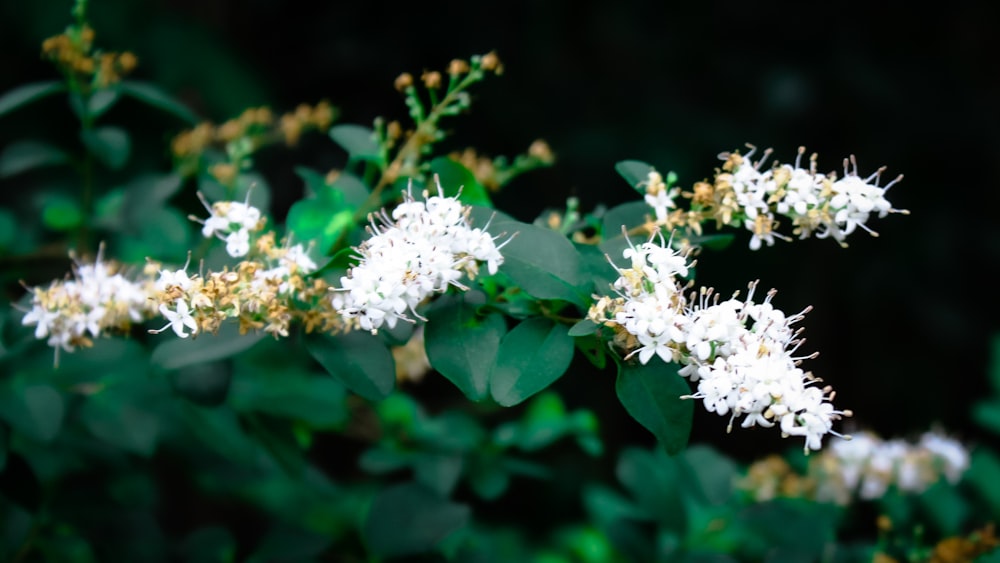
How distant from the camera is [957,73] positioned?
2.77 meters

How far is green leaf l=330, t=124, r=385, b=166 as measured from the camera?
1153mm

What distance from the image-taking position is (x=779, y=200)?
0.93 meters

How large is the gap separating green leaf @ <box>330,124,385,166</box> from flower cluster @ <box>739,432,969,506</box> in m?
0.90

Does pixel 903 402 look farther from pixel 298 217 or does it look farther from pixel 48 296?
pixel 48 296

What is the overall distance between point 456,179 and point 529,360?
0.25 meters

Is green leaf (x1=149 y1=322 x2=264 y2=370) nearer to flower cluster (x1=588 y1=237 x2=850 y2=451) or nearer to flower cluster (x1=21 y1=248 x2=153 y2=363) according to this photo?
flower cluster (x1=21 y1=248 x2=153 y2=363)

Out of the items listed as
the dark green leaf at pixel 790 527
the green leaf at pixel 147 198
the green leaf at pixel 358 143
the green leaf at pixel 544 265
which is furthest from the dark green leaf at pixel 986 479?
the green leaf at pixel 147 198

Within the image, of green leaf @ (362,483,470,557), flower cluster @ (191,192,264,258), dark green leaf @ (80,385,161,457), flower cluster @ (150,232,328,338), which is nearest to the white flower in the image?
flower cluster @ (150,232,328,338)

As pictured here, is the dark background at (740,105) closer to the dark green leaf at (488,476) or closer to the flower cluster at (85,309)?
the dark green leaf at (488,476)

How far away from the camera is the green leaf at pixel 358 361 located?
0.89 metres

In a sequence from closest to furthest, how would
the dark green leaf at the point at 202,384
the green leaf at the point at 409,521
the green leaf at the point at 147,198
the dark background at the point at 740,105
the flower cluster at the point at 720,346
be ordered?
the flower cluster at the point at 720,346 → the dark green leaf at the point at 202,384 → the green leaf at the point at 409,521 → the green leaf at the point at 147,198 → the dark background at the point at 740,105

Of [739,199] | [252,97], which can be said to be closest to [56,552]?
[739,199]

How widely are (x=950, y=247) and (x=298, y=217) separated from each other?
7.69ft

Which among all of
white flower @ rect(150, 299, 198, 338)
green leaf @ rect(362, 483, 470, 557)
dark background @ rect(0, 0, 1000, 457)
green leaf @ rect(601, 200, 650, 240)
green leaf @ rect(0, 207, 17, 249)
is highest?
→ dark background @ rect(0, 0, 1000, 457)
